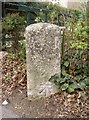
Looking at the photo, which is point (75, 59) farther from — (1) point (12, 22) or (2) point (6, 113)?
(1) point (12, 22)

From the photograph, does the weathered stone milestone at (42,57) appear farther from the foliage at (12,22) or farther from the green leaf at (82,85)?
the foliage at (12,22)

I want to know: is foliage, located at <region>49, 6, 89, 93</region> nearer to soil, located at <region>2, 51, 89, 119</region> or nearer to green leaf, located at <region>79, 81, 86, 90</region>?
green leaf, located at <region>79, 81, 86, 90</region>

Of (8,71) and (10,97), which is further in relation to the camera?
(8,71)

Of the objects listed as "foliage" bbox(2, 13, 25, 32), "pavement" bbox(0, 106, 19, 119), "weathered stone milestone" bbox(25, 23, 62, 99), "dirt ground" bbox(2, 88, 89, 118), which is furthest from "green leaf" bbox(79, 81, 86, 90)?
"foliage" bbox(2, 13, 25, 32)

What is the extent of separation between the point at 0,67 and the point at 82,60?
5.69 ft

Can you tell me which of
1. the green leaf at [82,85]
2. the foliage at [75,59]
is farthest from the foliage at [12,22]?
the green leaf at [82,85]

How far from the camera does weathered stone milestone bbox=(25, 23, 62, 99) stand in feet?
13.7

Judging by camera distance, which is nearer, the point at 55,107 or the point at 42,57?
the point at 55,107

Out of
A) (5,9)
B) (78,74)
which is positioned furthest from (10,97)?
(5,9)

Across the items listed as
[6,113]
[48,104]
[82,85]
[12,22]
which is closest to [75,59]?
[82,85]

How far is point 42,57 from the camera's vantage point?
427cm

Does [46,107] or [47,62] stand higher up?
[47,62]

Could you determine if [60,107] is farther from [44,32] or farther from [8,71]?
[8,71]

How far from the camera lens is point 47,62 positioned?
4289 millimetres
